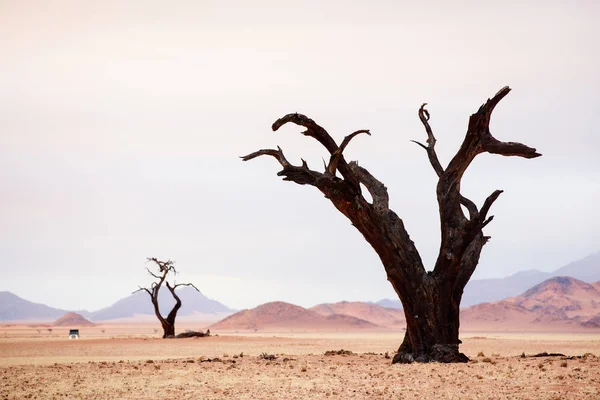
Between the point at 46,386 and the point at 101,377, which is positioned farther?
the point at 101,377

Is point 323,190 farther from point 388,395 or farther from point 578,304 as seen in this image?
point 578,304

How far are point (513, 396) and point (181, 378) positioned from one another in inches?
288

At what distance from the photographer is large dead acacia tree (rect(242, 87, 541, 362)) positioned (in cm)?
1936

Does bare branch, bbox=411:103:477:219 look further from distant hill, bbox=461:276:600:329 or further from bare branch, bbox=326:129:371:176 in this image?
distant hill, bbox=461:276:600:329

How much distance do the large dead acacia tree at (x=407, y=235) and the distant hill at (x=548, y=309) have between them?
96779 mm

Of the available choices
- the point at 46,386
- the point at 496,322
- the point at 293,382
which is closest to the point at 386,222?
the point at 293,382

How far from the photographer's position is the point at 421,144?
70.7 ft

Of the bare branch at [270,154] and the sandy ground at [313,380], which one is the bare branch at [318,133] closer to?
the bare branch at [270,154]

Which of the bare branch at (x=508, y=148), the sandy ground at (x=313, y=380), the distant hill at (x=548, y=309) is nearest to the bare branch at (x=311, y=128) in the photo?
the bare branch at (x=508, y=148)

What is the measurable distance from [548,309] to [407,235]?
125 meters

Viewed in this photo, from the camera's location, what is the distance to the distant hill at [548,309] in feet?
404

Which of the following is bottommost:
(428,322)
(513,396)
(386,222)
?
(513,396)

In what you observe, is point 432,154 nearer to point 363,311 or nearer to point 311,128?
point 311,128

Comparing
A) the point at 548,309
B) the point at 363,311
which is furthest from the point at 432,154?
the point at 363,311
